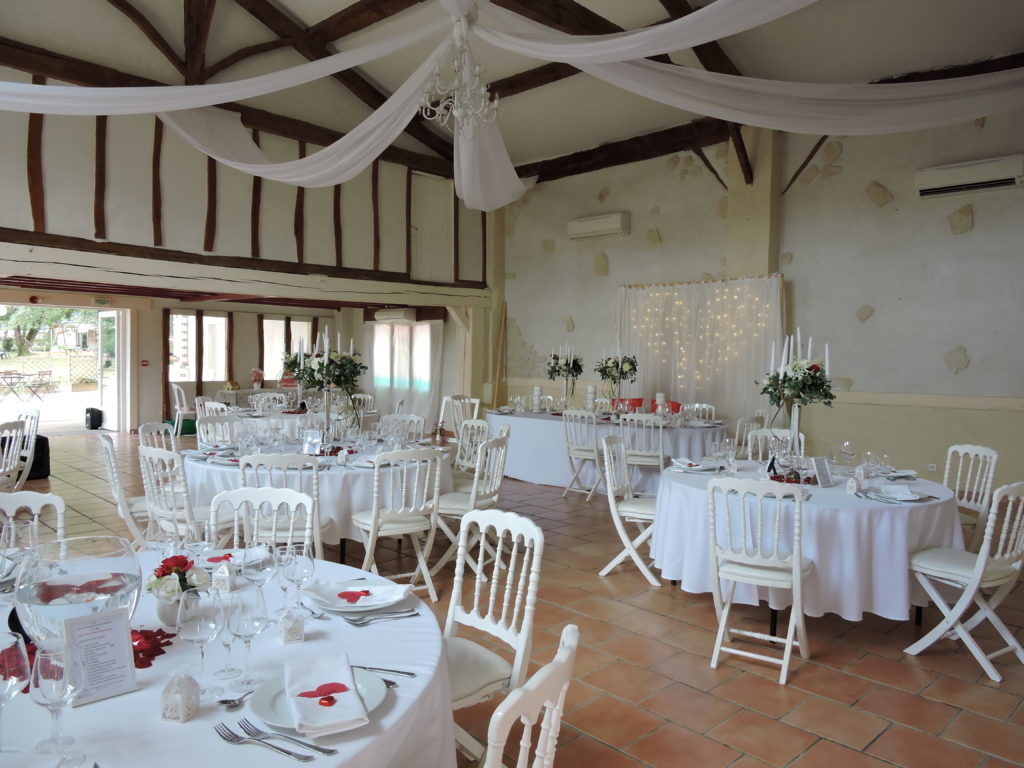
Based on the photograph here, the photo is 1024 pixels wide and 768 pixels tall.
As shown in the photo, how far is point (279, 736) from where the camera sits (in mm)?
1343

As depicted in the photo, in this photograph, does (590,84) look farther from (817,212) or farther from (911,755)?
(911,755)

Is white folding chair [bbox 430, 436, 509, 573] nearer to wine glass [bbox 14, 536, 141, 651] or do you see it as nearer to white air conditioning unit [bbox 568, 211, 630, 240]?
wine glass [bbox 14, 536, 141, 651]

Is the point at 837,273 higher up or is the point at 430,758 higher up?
the point at 837,273

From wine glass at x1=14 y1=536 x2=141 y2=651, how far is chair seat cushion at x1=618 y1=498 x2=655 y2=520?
333cm

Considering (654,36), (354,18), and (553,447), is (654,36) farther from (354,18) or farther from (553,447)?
(354,18)

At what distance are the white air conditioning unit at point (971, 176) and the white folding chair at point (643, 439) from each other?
3493 millimetres

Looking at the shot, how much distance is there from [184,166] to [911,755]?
7.99 m

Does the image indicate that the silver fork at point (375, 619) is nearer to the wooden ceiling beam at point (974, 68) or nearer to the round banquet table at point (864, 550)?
the round banquet table at point (864, 550)

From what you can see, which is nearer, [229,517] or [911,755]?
[911,755]

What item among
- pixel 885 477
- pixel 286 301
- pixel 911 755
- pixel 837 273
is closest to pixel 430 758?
pixel 911 755

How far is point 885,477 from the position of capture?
4148 mm

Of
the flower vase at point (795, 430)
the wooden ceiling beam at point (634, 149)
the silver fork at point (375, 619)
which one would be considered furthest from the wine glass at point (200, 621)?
the wooden ceiling beam at point (634, 149)

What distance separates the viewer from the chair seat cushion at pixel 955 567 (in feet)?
10.7

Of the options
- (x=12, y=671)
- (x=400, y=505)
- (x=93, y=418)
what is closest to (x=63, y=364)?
(x=93, y=418)
